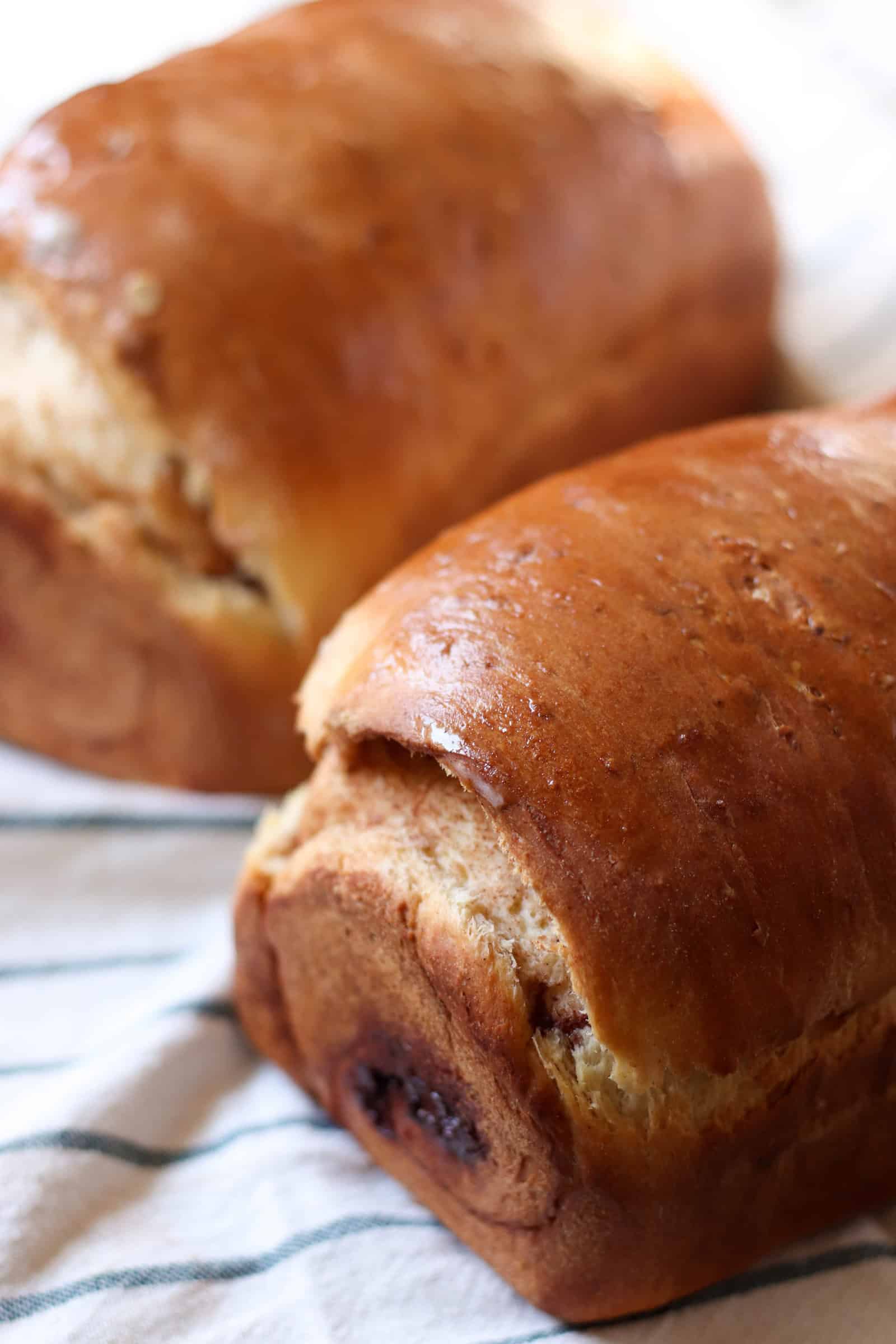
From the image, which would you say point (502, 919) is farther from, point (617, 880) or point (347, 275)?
point (347, 275)

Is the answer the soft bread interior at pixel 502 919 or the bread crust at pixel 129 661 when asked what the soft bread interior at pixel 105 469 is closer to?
the bread crust at pixel 129 661

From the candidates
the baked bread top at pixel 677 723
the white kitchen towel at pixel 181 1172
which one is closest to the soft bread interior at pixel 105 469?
the white kitchen towel at pixel 181 1172

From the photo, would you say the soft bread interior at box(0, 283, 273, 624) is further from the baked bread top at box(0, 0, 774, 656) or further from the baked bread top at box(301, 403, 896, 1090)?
the baked bread top at box(301, 403, 896, 1090)

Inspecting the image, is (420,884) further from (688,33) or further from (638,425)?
(688,33)

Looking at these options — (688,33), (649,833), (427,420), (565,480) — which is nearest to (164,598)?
(427,420)

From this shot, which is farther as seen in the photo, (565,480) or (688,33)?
(688,33)
